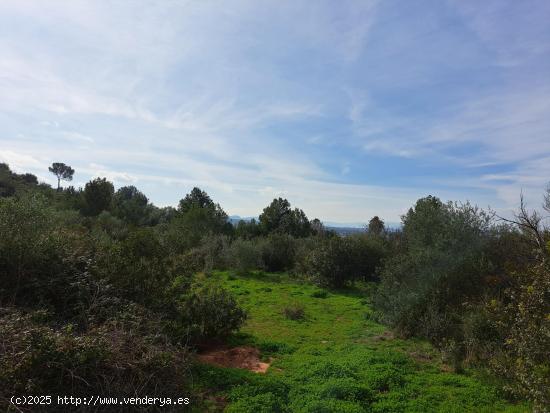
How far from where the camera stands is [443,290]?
11.0 meters

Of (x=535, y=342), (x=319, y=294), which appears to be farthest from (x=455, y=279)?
(x=319, y=294)

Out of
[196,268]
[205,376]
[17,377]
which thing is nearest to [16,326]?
[17,377]

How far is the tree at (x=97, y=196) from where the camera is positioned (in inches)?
1788

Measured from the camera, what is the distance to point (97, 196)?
45906 millimetres

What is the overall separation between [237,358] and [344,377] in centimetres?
264

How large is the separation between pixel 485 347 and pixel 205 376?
19.2ft

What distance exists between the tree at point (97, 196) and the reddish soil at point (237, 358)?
132ft

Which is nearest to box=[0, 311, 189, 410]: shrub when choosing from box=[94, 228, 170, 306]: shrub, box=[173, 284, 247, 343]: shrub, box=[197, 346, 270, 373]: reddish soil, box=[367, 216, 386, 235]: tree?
box=[197, 346, 270, 373]: reddish soil

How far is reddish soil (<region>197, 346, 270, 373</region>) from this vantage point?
855cm

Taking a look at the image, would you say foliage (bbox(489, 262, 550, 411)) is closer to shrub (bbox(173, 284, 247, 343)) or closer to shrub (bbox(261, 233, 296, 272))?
shrub (bbox(173, 284, 247, 343))

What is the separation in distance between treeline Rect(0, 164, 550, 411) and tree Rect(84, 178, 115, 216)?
3733cm

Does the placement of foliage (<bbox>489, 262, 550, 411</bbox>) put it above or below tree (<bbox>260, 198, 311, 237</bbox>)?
below

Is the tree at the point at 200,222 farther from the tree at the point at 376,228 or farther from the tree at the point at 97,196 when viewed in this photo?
the tree at the point at 97,196

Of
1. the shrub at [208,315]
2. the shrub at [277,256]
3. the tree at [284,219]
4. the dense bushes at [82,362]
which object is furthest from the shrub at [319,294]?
the tree at [284,219]
